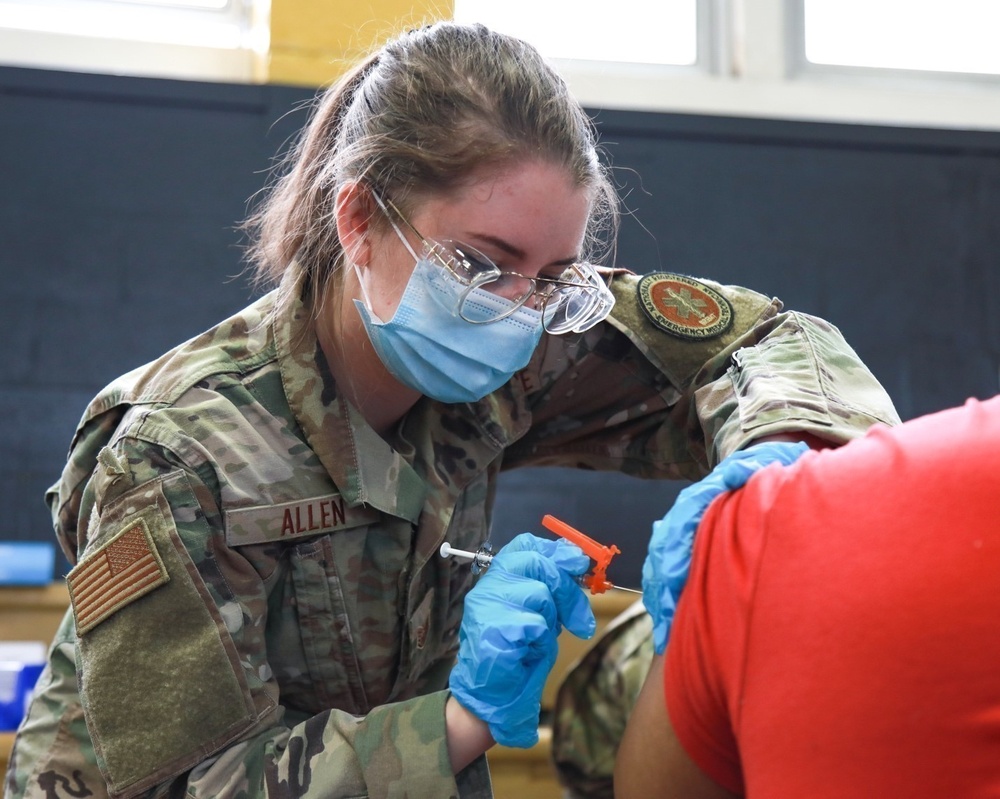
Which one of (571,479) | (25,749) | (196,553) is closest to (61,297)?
(571,479)

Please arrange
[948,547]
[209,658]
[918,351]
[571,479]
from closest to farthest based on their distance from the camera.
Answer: [948,547]
[209,658]
[571,479]
[918,351]

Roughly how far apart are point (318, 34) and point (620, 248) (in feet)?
3.50

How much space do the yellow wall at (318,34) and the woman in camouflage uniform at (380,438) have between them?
5.29 feet

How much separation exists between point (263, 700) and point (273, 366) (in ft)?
1.38

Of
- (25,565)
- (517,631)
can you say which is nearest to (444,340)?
(517,631)

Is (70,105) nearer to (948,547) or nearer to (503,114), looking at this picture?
(503,114)

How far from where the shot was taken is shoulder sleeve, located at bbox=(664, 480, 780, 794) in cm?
83

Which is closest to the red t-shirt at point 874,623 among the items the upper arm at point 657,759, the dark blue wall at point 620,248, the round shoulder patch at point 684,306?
the upper arm at point 657,759

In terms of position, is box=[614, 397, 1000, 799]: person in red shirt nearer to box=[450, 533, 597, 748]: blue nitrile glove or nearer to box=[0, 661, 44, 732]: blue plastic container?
box=[450, 533, 597, 748]: blue nitrile glove

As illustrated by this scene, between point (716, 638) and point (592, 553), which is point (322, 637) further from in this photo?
point (716, 638)

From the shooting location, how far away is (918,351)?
3.41m

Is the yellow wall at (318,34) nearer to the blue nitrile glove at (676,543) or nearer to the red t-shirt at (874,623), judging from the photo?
the blue nitrile glove at (676,543)

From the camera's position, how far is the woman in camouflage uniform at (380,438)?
3.96ft

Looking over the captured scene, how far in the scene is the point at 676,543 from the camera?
99 cm
